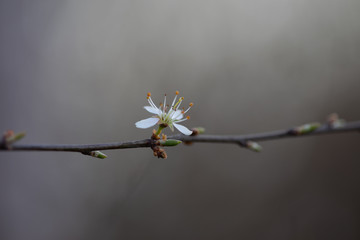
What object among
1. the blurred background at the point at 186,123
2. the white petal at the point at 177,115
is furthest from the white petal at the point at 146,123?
the blurred background at the point at 186,123

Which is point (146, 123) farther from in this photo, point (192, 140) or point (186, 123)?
point (186, 123)

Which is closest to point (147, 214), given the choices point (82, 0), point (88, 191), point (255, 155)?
point (88, 191)

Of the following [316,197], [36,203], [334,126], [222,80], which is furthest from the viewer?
[222,80]

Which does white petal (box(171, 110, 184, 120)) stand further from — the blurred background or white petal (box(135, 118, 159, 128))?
the blurred background

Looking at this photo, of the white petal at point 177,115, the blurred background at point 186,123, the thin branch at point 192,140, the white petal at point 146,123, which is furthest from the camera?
the blurred background at point 186,123

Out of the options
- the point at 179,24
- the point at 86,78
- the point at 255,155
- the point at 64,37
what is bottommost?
the point at 255,155

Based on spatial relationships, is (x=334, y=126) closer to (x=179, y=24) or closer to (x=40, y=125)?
(x=179, y=24)

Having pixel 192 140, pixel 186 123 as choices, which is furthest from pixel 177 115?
pixel 186 123

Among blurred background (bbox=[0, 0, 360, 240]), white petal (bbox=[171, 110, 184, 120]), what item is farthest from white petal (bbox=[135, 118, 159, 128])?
blurred background (bbox=[0, 0, 360, 240])

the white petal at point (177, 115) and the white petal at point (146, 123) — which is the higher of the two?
the white petal at point (177, 115)

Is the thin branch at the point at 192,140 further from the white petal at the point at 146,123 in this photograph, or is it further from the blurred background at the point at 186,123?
the blurred background at the point at 186,123
